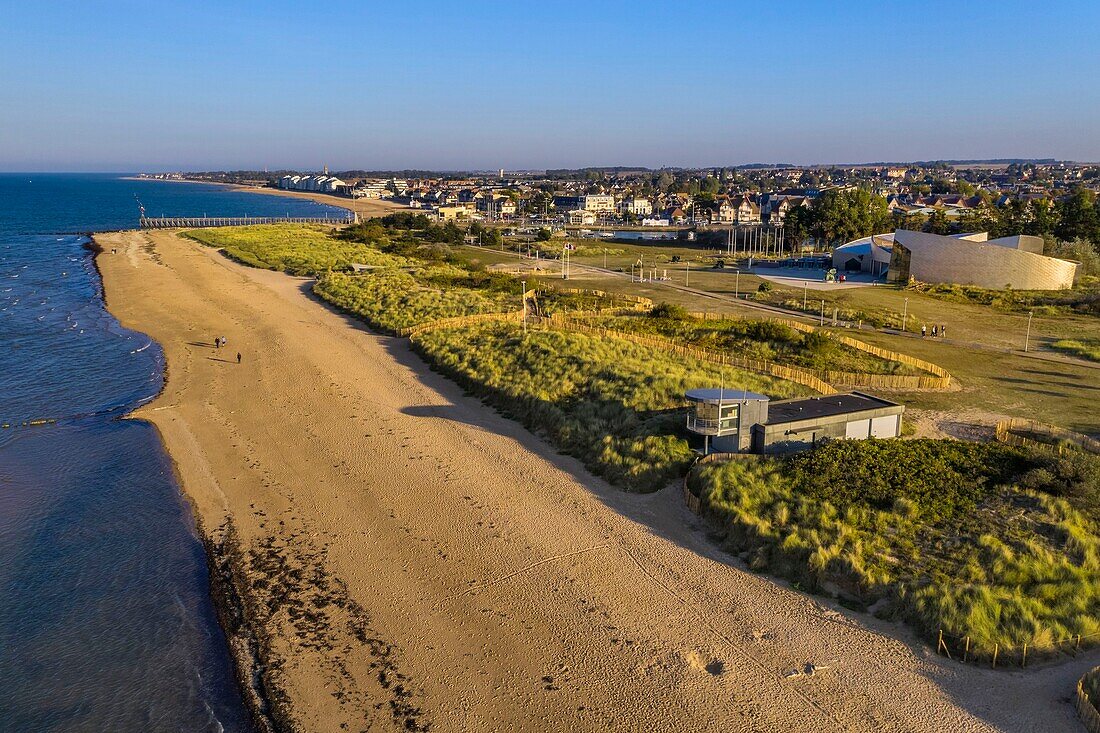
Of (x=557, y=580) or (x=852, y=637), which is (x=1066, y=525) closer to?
(x=852, y=637)

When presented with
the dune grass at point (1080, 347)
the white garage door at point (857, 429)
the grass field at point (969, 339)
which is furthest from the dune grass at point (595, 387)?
the dune grass at point (1080, 347)

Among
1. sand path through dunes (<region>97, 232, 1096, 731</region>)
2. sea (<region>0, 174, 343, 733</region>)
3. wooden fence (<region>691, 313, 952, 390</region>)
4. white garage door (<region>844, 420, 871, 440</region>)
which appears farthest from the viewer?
wooden fence (<region>691, 313, 952, 390</region>)

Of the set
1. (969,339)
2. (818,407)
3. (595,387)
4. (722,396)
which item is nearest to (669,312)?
(969,339)

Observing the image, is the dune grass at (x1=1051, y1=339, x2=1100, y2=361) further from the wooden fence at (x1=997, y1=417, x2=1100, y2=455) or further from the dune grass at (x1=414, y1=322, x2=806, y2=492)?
the dune grass at (x1=414, y1=322, x2=806, y2=492)

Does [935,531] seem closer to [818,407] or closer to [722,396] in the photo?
[818,407]

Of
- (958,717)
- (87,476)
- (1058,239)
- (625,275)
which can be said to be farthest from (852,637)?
(1058,239)

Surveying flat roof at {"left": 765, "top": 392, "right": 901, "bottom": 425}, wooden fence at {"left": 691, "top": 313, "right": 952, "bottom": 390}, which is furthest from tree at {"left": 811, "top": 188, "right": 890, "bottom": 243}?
flat roof at {"left": 765, "top": 392, "right": 901, "bottom": 425}
